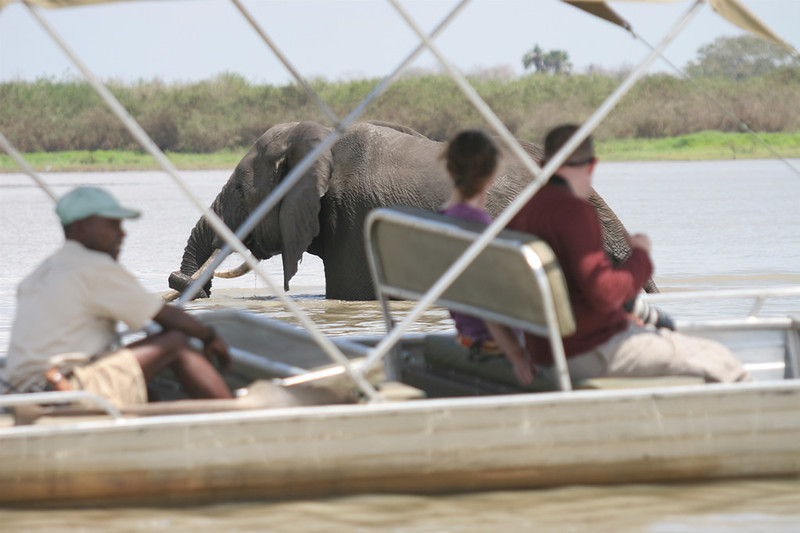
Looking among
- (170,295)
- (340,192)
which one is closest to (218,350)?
(340,192)

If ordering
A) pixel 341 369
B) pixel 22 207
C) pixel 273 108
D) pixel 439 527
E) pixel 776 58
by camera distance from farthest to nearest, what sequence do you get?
pixel 776 58
pixel 273 108
pixel 22 207
pixel 341 369
pixel 439 527

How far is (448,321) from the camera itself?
11047 millimetres

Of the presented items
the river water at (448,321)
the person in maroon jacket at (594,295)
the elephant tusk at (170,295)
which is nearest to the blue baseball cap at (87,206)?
the river water at (448,321)

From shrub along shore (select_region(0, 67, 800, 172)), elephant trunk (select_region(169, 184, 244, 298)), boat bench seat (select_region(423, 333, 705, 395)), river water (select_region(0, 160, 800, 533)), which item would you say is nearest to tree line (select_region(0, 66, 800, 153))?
shrub along shore (select_region(0, 67, 800, 172))

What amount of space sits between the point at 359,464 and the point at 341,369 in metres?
0.43

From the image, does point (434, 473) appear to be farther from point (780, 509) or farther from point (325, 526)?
point (780, 509)

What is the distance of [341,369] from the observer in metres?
5.41

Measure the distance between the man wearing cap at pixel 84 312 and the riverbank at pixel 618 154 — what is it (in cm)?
3689

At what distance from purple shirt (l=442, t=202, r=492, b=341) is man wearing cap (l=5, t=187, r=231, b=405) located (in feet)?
3.76

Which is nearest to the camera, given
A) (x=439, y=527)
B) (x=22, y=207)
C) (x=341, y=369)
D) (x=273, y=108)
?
(x=439, y=527)

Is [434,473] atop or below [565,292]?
below

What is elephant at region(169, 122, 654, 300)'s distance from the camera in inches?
470

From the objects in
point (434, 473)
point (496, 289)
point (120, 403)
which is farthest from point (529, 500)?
point (120, 403)

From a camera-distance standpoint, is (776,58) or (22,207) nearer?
(22,207)
